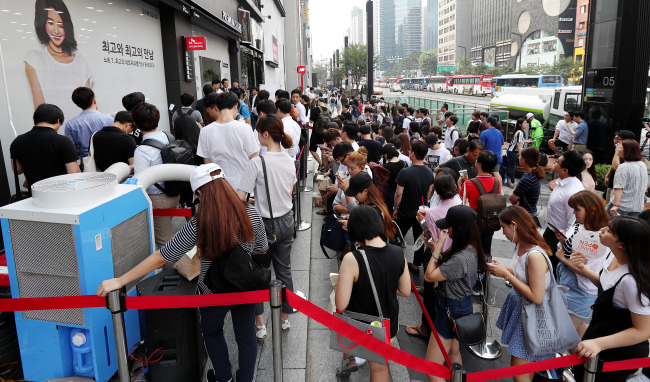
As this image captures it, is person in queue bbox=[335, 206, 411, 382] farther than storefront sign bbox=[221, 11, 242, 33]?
No

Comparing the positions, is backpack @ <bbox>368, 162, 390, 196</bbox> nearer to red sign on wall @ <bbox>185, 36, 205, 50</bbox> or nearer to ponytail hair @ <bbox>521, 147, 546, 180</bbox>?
ponytail hair @ <bbox>521, 147, 546, 180</bbox>

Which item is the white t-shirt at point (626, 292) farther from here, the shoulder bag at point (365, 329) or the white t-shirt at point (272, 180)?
the white t-shirt at point (272, 180)

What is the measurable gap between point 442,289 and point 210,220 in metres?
1.95

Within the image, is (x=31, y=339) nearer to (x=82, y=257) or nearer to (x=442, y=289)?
(x=82, y=257)

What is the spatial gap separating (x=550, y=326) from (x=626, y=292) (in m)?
0.61

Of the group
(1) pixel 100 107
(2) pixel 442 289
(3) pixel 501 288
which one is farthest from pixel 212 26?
(2) pixel 442 289

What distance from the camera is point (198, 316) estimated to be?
3.54m

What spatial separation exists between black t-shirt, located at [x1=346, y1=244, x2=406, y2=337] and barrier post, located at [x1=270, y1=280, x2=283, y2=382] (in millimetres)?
548

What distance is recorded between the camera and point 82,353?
3.27 meters

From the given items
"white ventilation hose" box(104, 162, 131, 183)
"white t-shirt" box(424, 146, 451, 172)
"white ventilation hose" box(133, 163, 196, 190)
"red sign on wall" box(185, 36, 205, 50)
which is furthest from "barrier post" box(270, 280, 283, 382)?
"red sign on wall" box(185, 36, 205, 50)

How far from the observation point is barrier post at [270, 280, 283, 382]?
9.18ft

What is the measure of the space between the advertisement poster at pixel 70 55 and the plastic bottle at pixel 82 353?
13.8 feet

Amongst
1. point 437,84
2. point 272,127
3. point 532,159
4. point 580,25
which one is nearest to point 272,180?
point 272,127

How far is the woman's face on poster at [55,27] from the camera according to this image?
23.1ft
